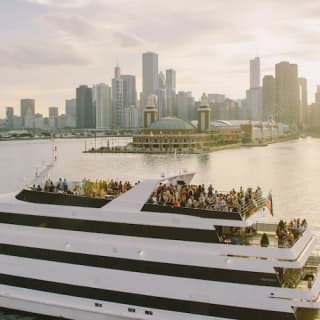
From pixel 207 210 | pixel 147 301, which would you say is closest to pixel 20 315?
pixel 147 301

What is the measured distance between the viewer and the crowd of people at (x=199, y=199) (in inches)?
390

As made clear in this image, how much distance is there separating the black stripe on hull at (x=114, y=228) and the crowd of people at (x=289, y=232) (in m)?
1.25

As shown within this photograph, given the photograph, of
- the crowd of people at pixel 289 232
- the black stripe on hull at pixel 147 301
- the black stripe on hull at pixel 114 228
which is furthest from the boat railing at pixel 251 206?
the black stripe on hull at pixel 147 301

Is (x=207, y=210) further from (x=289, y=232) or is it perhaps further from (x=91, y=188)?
(x=91, y=188)

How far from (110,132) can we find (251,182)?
137 meters

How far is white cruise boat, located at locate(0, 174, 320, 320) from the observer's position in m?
8.91

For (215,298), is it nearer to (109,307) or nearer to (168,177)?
(109,307)

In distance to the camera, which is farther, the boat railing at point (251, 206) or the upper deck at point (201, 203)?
the boat railing at point (251, 206)

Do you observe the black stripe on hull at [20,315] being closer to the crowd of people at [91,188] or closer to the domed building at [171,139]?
the crowd of people at [91,188]

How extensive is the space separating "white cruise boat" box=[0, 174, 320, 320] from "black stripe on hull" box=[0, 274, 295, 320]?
18mm

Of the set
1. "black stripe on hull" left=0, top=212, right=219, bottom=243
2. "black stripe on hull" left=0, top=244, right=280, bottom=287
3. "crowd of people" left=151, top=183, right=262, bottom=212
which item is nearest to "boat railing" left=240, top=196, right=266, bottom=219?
"crowd of people" left=151, top=183, right=262, bottom=212

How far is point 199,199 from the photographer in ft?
33.6

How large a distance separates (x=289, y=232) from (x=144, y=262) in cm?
281

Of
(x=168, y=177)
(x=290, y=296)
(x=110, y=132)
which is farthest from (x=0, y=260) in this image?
(x=110, y=132)
